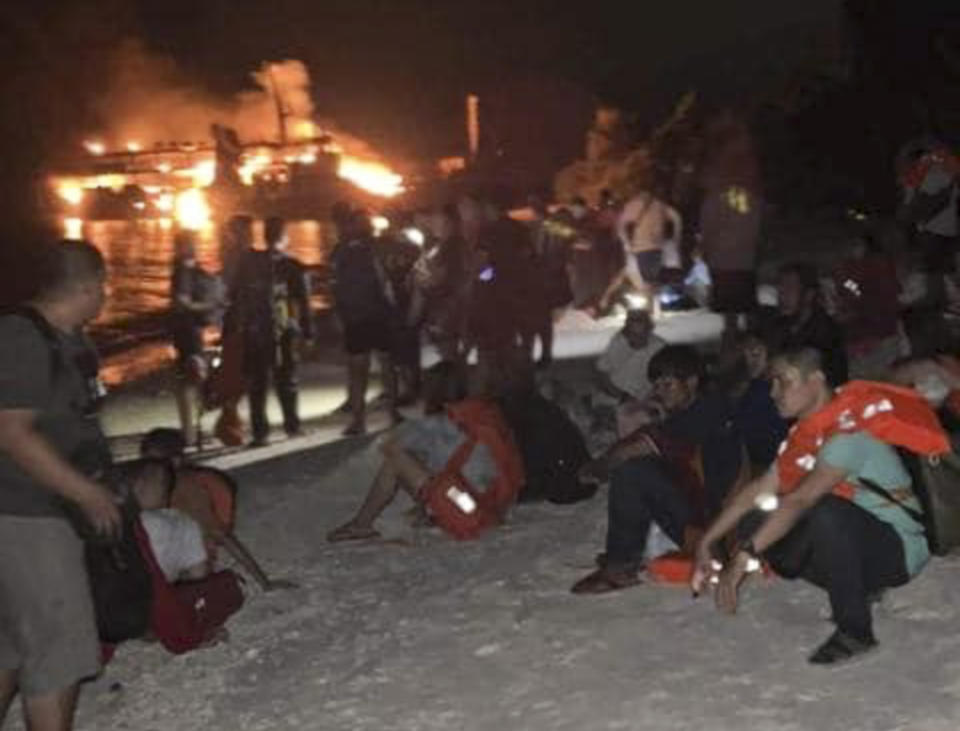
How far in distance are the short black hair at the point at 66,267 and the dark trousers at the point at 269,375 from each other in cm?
533

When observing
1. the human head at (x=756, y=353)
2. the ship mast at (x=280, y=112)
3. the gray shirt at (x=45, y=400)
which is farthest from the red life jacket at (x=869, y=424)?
the ship mast at (x=280, y=112)

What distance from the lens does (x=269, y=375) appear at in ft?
33.6

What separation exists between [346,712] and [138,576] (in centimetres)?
94

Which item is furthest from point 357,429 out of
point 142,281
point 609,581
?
point 142,281

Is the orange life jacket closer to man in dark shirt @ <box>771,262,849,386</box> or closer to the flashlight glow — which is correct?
man in dark shirt @ <box>771,262,849,386</box>

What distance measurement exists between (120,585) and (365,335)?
544cm

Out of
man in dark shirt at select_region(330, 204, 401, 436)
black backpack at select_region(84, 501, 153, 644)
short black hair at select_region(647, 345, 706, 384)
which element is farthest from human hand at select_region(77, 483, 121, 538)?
man in dark shirt at select_region(330, 204, 401, 436)

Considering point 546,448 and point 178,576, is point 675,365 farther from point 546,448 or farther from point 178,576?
point 178,576

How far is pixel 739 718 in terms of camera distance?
178 inches

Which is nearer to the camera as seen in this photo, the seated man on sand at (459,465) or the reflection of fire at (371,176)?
the seated man on sand at (459,465)

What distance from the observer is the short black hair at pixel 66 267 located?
4.32 meters

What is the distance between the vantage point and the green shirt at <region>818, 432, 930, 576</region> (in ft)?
15.6

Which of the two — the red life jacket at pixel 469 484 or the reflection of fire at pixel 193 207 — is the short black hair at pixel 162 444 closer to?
the red life jacket at pixel 469 484

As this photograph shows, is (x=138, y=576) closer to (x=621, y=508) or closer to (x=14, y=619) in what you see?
(x=14, y=619)
